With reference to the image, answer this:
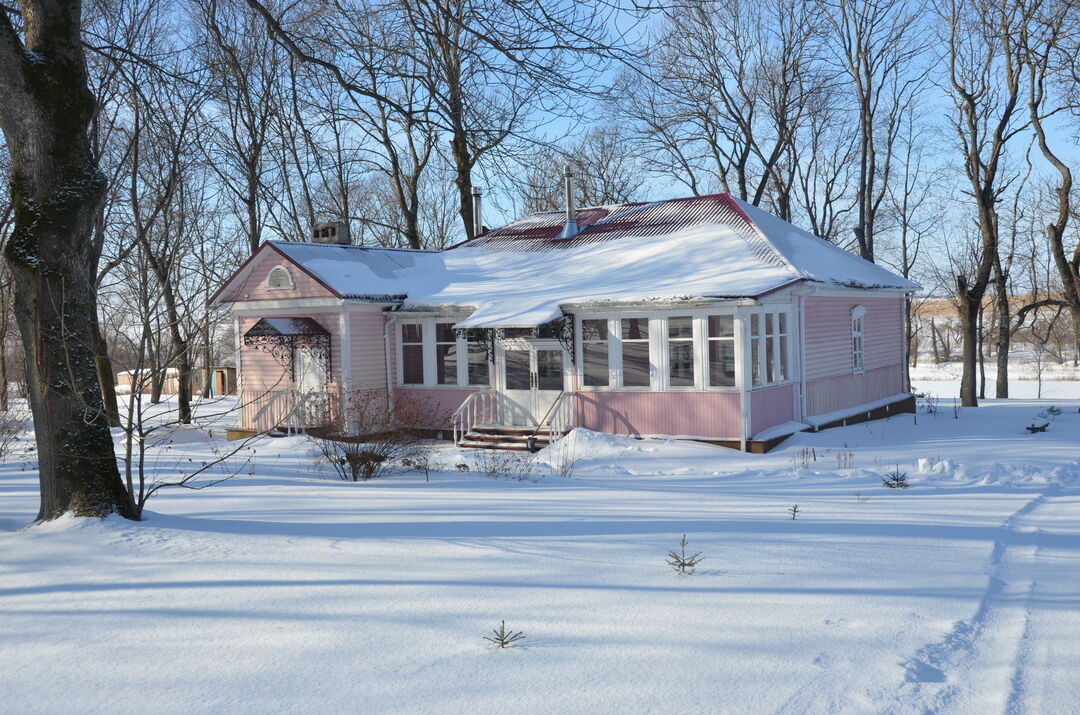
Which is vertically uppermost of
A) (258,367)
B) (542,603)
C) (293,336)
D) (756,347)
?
(293,336)

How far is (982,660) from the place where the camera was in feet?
15.1

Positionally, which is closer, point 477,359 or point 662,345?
point 662,345

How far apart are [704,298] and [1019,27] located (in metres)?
13.3

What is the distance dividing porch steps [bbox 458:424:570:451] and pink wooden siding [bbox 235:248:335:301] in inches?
162

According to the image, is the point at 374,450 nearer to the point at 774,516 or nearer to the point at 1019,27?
the point at 774,516

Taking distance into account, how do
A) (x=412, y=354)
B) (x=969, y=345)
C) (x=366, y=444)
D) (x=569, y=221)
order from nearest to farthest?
(x=366, y=444)
(x=412, y=354)
(x=569, y=221)
(x=969, y=345)

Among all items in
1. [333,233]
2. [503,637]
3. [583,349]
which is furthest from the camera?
[333,233]

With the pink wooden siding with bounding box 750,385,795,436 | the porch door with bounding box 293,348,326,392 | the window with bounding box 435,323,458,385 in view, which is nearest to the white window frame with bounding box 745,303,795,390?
the pink wooden siding with bounding box 750,385,795,436

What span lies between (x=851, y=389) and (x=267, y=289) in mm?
12964

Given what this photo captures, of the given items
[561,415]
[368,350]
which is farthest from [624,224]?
[368,350]

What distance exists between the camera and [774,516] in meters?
8.27

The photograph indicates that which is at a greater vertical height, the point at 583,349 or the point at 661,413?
the point at 583,349

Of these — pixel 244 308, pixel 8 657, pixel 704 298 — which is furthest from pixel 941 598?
pixel 244 308

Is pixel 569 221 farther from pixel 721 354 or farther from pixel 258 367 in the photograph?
pixel 258 367
